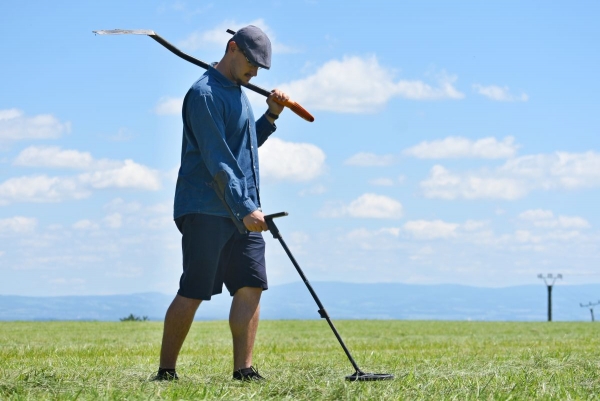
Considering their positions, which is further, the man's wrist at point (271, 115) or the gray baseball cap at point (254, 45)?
the man's wrist at point (271, 115)

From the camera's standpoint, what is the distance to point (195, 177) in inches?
229

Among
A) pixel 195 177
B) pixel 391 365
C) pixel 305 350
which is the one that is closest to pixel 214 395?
pixel 195 177

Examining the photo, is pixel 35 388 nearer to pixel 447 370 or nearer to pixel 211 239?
pixel 211 239

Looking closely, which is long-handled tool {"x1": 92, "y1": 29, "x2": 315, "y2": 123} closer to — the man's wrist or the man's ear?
the man's wrist

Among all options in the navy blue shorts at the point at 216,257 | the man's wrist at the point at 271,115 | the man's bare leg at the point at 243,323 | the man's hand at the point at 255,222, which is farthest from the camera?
the man's wrist at the point at 271,115

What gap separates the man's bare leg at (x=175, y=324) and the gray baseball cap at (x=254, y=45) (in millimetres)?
1614

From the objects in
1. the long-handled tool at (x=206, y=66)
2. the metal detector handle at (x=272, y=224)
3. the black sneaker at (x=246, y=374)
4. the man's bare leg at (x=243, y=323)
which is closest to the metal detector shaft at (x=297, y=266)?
the metal detector handle at (x=272, y=224)

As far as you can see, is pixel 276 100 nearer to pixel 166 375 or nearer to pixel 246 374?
pixel 246 374

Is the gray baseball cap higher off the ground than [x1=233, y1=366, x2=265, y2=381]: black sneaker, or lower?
higher

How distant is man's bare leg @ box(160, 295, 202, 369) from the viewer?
574 cm

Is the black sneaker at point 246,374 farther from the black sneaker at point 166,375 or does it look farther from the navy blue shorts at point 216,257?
the navy blue shorts at point 216,257

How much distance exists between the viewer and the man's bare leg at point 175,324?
18.8ft

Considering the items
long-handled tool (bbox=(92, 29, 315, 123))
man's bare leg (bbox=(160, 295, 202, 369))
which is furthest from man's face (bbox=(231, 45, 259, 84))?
man's bare leg (bbox=(160, 295, 202, 369))

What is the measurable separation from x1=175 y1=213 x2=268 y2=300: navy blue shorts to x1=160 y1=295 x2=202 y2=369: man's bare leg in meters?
0.07
